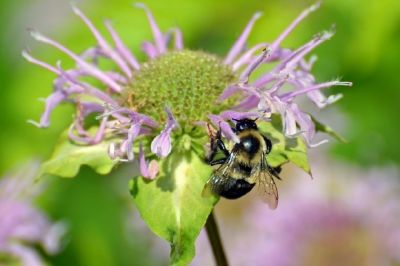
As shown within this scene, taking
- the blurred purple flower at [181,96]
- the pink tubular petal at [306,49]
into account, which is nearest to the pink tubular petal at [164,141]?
the blurred purple flower at [181,96]

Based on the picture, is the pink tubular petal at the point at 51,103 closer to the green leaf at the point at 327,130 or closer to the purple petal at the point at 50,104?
the purple petal at the point at 50,104

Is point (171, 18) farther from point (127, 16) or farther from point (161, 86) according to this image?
point (161, 86)

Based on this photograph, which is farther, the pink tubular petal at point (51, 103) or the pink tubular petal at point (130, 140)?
the pink tubular petal at point (51, 103)

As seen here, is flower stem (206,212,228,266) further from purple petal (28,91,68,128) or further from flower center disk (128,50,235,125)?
purple petal (28,91,68,128)

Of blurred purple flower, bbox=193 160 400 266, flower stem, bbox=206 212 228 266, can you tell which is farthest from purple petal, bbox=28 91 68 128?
blurred purple flower, bbox=193 160 400 266

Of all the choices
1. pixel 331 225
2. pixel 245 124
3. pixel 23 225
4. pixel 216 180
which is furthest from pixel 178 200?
pixel 331 225

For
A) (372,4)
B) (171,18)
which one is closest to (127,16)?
(171,18)
